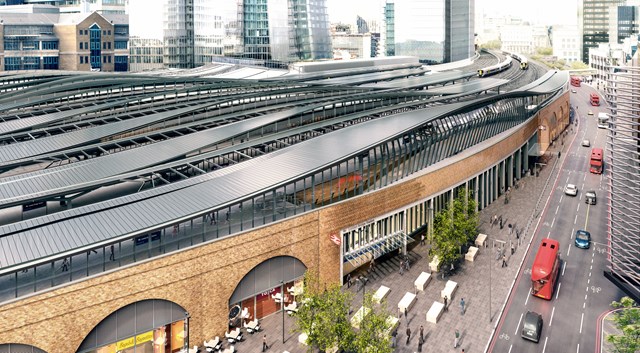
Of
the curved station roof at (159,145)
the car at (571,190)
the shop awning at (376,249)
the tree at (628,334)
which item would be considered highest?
the curved station roof at (159,145)

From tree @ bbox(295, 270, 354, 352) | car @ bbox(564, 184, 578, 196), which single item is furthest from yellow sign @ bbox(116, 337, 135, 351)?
car @ bbox(564, 184, 578, 196)

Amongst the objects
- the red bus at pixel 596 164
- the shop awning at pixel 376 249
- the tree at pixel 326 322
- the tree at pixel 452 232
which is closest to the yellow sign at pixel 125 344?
the tree at pixel 326 322

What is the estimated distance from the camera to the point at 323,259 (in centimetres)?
4150

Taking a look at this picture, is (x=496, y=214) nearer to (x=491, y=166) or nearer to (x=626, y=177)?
(x=491, y=166)

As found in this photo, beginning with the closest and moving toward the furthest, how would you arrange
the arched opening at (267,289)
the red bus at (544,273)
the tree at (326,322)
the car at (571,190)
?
the tree at (326,322)
the arched opening at (267,289)
the red bus at (544,273)
the car at (571,190)

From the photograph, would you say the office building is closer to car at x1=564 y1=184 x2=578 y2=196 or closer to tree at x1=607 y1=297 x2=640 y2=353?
car at x1=564 y1=184 x2=578 y2=196

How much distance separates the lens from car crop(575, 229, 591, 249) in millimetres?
53031

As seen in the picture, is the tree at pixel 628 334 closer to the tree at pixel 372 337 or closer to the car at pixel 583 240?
the tree at pixel 372 337

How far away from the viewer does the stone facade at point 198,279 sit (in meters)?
28.1

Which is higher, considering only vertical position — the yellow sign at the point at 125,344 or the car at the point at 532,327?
the yellow sign at the point at 125,344

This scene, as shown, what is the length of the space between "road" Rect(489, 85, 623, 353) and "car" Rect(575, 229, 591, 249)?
541 mm

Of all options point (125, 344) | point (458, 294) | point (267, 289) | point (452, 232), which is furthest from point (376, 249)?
point (125, 344)

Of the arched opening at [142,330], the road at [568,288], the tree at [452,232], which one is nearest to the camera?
the arched opening at [142,330]

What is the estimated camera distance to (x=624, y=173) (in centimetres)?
3881
